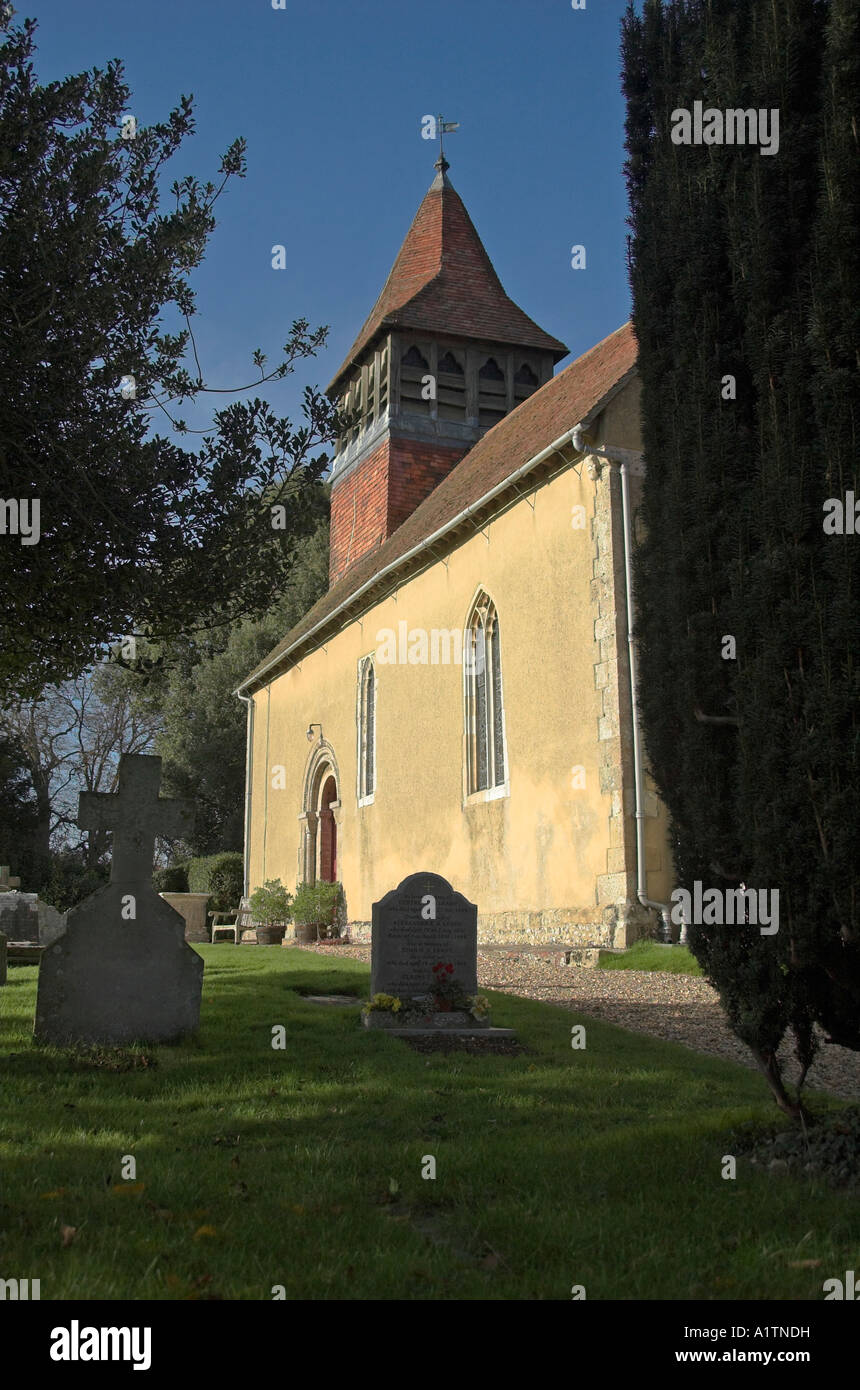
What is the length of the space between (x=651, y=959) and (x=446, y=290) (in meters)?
19.2

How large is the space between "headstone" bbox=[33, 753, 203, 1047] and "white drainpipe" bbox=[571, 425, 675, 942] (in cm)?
674

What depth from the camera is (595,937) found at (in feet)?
42.9

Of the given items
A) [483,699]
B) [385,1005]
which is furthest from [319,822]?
[385,1005]

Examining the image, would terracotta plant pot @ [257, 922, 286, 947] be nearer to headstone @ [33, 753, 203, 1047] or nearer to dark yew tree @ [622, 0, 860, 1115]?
headstone @ [33, 753, 203, 1047]

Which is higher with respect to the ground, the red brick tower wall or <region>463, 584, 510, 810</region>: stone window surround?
the red brick tower wall

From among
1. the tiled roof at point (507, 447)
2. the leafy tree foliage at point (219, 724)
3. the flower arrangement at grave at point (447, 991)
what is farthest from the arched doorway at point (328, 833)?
the flower arrangement at grave at point (447, 991)

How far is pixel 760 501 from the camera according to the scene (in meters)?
4.50

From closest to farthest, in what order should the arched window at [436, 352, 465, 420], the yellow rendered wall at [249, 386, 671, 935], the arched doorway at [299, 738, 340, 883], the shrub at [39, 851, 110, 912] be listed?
the yellow rendered wall at [249, 386, 671, 935] < the arched doorway at [299, 738, 340, 883] < the arched window at [436, 352, 465, 420] < the shrub at [39, 851, 110, 912]

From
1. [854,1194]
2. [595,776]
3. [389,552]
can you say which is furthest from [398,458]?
[854,1194]

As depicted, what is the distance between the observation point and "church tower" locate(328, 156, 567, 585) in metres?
24.6

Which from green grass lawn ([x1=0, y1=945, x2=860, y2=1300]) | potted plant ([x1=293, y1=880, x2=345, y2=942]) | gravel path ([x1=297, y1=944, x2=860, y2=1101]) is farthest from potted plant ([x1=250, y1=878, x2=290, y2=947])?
green grass lawn ([x1=0, y1=945, x2=860, y2=1300])

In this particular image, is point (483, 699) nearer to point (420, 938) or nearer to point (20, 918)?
point (20, 918)

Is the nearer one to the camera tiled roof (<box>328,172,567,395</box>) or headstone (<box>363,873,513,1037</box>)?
headstone (<box>363,873,513,1037</box>)

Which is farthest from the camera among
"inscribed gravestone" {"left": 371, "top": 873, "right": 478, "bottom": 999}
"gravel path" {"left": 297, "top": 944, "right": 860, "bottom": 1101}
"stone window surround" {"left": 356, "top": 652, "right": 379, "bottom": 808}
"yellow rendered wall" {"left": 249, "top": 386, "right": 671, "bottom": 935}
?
"stone window surround" {"left": 356, "top": 652, "right": 379, "bottom": 808}
